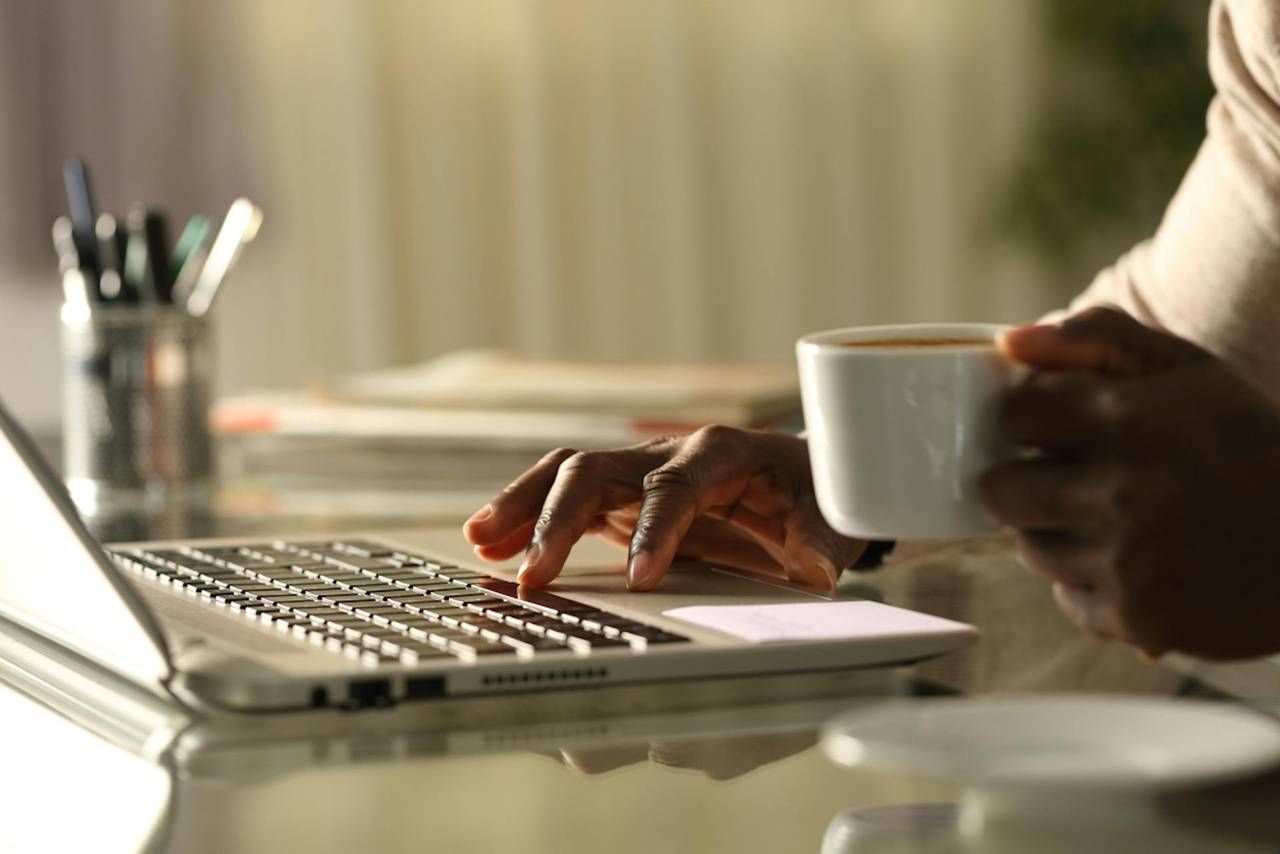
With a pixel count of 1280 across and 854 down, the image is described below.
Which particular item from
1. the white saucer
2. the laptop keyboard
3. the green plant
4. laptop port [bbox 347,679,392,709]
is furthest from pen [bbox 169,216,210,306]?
the green plant

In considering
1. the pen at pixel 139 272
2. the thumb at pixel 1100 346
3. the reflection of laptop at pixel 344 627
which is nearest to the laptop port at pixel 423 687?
the reflection of laptop at pixel 344 627

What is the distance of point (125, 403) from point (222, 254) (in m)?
0.21

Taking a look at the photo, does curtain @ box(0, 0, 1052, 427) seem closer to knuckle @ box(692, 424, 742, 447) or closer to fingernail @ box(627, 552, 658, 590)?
knuckle @ box(692, 424, 742, 447)

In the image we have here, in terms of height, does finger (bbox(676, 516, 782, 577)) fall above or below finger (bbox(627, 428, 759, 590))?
below

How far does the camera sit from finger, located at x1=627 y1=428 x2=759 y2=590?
795 mm

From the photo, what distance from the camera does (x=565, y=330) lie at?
344cm

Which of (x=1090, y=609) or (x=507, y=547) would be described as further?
(x=507, y=547)

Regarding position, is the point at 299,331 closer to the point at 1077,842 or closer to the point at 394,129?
the point at 394,129

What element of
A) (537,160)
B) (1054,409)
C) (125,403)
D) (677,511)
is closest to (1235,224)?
(677,511)

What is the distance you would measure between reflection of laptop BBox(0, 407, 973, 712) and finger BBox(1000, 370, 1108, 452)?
99mm

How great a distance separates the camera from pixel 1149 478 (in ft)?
2.06

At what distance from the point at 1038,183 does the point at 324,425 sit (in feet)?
7.87

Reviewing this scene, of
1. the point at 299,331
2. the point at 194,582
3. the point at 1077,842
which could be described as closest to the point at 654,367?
the point at 194,582

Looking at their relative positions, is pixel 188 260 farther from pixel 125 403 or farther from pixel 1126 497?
pixel 1126 497
